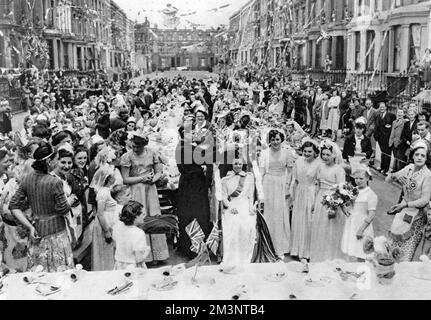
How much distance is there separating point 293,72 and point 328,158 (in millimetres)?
22609

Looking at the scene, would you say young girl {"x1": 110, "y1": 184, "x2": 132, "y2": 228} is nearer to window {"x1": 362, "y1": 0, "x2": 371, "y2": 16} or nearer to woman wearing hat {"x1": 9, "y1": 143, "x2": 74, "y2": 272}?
woman wearing hat {"x1": 9, "y1": 143, "x2": 74, "y2": 272}

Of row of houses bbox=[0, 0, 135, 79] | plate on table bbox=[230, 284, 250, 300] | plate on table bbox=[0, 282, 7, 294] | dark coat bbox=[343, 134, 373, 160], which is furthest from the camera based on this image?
row of houses bbox=[0, 0, 135, 79]

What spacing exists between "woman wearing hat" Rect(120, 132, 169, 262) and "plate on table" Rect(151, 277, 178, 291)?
95.8 inches

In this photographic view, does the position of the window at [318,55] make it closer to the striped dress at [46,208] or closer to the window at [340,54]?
the window at [340,54]

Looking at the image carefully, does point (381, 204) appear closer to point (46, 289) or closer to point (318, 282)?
point (318, 282)

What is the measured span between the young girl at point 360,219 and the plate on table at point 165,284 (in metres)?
2.48

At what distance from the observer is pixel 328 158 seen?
607 centimetres

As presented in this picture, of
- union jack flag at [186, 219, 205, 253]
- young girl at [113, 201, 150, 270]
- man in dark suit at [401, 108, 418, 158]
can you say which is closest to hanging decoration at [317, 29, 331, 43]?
man in dark suit at [401, 108, 418, 158]

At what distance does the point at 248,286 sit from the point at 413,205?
8.14 feet

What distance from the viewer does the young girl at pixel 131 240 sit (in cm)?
466

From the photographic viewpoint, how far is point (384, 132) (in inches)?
474

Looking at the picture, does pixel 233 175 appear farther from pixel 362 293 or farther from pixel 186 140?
pixel 362 293

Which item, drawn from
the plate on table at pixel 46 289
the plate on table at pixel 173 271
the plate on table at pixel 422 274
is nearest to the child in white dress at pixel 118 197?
the plate on table at pixel 173 271

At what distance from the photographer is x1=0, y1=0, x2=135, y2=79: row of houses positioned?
24.4 meters
